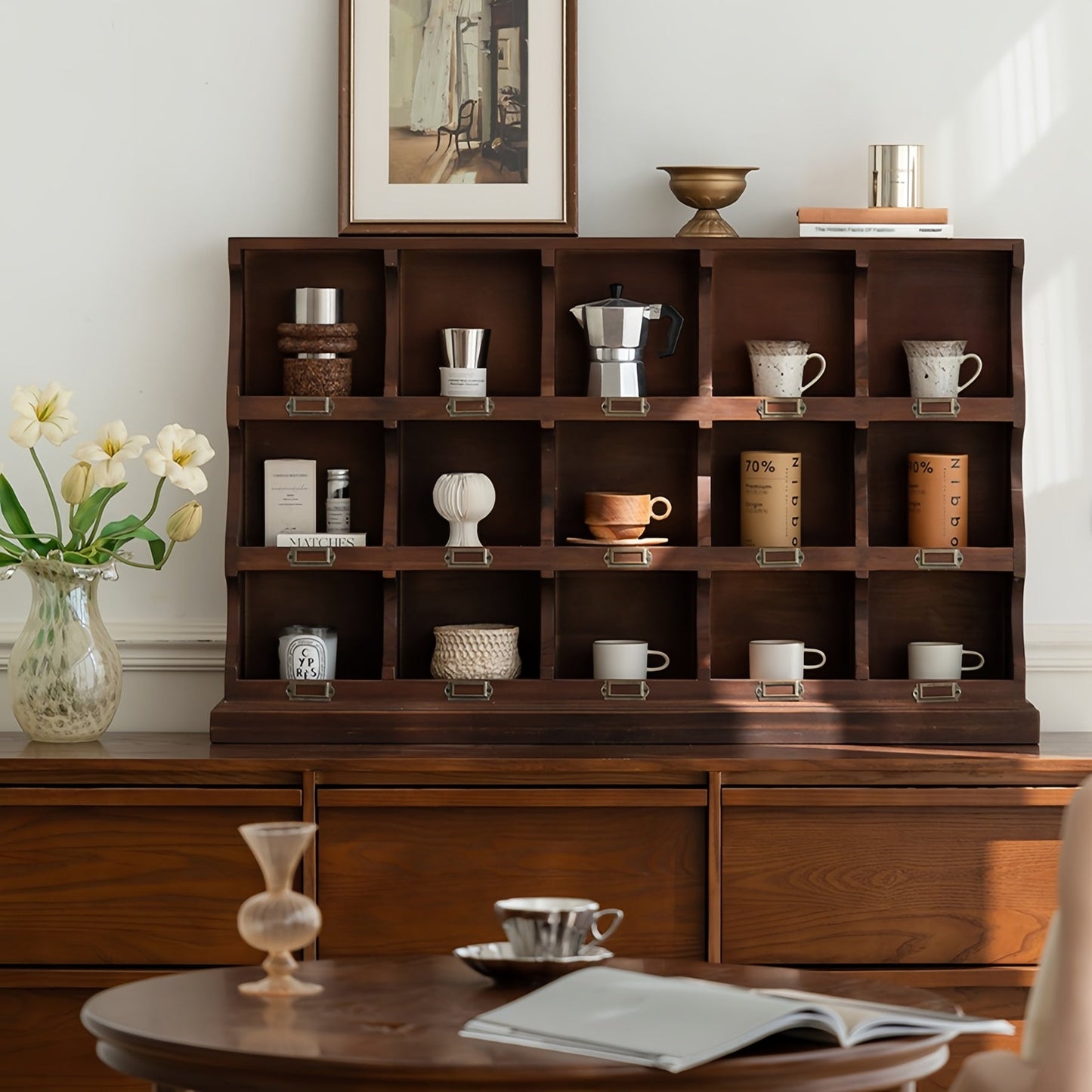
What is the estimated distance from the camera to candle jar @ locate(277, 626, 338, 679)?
117 inches

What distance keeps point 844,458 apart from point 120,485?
1.48m

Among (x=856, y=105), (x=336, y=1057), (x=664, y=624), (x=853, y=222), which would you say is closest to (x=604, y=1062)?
(x=336, y=1057)

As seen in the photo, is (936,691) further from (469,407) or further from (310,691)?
(310,691)

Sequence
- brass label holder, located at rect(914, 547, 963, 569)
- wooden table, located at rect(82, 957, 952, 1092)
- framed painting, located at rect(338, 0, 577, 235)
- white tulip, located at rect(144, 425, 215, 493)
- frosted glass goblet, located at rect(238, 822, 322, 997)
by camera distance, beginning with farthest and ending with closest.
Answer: framed painting, located at rect(338, 0, 577, 235), brass label holder, located at rect(914, 547, 963, 569), white tulip, located at rect(144, 425, 215, 493), frosted glass goblet, located at rect(238, 822, 322, 997), wooden table, located at rect(82, 957, 952, 1092)

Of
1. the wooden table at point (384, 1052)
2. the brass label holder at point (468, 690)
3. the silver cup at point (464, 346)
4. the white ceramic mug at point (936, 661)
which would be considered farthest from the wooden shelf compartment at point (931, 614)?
the wooden table at point (384, 1052)

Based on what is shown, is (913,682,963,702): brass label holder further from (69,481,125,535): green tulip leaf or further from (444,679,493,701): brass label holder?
(69,481,125,535): green tulip leaf

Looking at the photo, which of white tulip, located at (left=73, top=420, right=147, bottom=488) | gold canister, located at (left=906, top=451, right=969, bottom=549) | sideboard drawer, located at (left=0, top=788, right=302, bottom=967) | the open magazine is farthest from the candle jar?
the open magazine

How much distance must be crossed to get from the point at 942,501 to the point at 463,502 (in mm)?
Answer: 968

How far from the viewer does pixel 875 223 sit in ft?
9.92


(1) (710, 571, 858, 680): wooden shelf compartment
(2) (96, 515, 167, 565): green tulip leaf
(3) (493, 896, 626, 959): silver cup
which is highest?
(2) (96, 515, 167, 565): green tulip leaf


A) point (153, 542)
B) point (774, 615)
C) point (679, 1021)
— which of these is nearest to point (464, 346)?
point (153, 542)

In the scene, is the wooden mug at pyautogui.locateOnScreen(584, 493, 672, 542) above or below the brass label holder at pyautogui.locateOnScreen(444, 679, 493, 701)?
above

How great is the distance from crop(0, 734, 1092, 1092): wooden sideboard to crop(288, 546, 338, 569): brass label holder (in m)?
0.43

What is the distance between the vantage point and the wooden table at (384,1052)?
4.57ft
